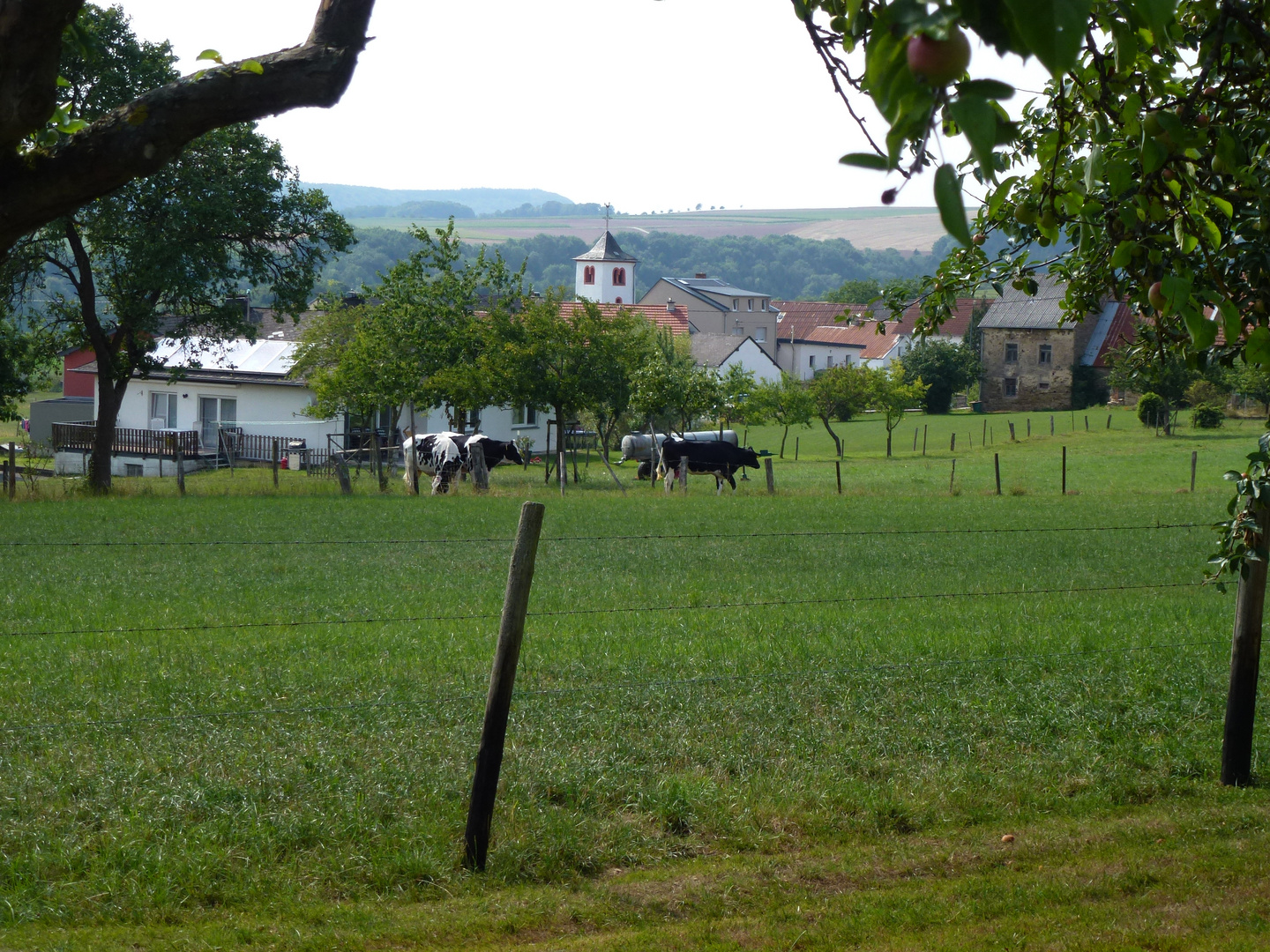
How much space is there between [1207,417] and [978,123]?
2362 inches

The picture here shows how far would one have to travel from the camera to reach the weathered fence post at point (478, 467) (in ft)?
106

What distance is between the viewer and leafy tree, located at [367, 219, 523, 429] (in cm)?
3506

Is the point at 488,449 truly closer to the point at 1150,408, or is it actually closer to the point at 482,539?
the point at 482,539

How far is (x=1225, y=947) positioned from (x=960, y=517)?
19.5 metres

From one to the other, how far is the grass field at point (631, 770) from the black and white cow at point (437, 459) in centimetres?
1854

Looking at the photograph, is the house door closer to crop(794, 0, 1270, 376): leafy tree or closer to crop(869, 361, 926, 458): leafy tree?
crop(869, 361, 926, 458): leafy tree

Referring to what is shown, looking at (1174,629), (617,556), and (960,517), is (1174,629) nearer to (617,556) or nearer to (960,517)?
(617,556)

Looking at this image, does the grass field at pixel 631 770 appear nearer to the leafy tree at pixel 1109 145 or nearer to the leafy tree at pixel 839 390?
the leafy tree at pixel 1109 145

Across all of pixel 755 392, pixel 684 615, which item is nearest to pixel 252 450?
pixel 755 392

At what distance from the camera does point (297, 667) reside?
866 centimetres

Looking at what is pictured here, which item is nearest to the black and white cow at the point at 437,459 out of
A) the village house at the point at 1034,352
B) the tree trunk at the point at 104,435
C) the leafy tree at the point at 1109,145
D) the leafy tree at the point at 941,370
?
the tree trunk at the point at 104,435

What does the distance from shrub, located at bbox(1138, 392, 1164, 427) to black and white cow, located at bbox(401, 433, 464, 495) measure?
118ft

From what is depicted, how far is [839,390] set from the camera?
196ft

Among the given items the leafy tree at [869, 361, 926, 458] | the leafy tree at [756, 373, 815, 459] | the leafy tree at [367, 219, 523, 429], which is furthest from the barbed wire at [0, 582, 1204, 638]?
the leafy tree at [869, 361, 926, 458]
